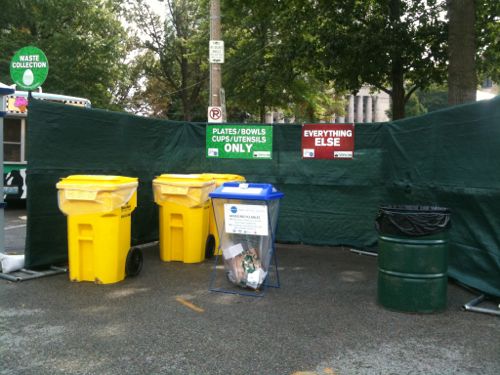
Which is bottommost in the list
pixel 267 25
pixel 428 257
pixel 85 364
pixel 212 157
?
pixel 85 364

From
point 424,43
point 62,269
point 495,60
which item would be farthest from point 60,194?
point 495,60

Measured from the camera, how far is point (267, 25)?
21.3 m

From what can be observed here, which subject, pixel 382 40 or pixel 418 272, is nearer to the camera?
pixel 418 272

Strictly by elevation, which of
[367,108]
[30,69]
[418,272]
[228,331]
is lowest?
[228,331]

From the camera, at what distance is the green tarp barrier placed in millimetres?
5684

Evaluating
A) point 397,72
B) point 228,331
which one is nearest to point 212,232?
point 228,331

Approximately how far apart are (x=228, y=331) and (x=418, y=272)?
78.2 inches

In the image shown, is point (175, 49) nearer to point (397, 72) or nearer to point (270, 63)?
point (270, 63)

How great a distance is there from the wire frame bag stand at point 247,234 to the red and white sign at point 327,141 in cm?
298

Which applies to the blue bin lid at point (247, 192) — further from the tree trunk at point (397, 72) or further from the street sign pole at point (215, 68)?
the tree trunk at point (397, 72)

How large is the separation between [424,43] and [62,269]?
1296 centimetres

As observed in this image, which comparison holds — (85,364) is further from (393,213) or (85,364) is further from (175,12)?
(175,12)

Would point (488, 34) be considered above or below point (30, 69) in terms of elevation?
above

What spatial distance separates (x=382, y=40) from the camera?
579 inches
